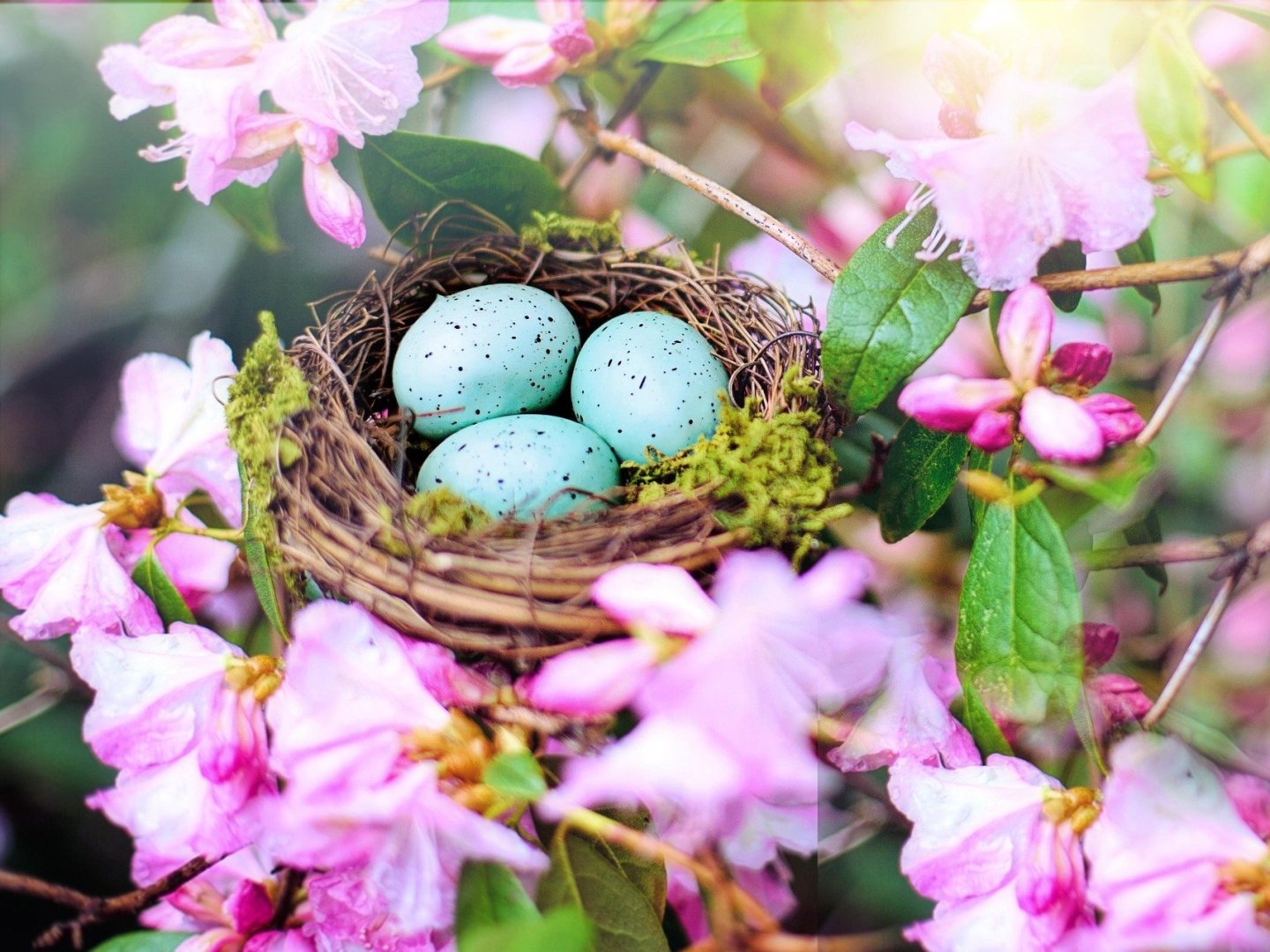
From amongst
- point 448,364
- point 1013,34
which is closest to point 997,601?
point 1013,34

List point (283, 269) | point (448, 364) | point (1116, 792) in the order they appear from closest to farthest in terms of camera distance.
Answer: point (1116, 792) < point (448, 364) < point (283, 269)

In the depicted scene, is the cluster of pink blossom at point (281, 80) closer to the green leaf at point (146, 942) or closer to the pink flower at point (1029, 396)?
the pink flower at point (1029, 396)

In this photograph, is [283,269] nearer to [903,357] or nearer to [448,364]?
[448,364]

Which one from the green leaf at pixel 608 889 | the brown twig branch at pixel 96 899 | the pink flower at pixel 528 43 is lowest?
the brown twig branch at pixel 96 899

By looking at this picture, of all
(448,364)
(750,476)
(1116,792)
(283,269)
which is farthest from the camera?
(283,269)

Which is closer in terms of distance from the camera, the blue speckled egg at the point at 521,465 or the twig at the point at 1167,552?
the twig at the point at 1167,552

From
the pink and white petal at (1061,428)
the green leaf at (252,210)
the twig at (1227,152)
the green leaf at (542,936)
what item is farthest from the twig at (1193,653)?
the green leaf at (252,210)
